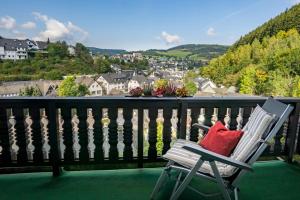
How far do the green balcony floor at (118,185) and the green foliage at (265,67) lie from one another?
2374 cm

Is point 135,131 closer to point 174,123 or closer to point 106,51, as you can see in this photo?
point 174,123

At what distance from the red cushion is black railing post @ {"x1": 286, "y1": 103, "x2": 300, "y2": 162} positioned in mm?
1317

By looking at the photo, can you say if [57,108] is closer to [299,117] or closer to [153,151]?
[153,151]

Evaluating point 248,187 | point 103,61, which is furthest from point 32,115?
point 103,61

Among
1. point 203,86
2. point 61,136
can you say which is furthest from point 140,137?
point 203,86

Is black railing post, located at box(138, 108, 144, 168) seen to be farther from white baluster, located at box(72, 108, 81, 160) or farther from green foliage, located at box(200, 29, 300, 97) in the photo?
green foliage, located at box(200, 29, 300, 97)

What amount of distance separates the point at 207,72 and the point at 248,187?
42693mm

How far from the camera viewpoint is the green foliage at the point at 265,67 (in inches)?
1198

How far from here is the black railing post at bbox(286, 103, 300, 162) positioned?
3.20 metres

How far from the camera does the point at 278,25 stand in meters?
45.2

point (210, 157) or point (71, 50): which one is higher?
Result: point (71, 50)

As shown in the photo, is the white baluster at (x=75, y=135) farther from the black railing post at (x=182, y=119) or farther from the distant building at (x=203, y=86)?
the distant building at (x=203, y=86)

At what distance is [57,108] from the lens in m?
2.75

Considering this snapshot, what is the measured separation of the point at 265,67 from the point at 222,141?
3925cm
